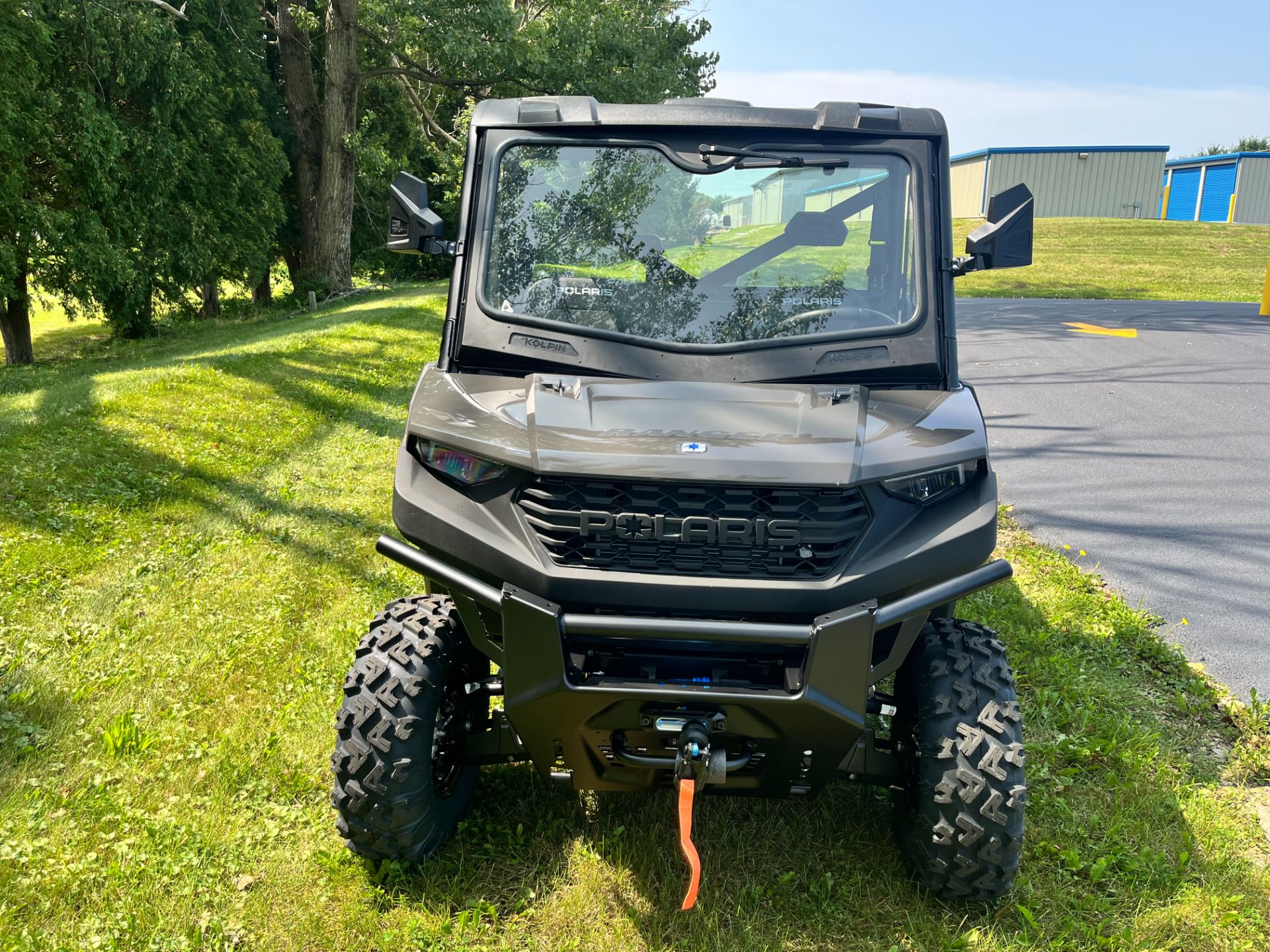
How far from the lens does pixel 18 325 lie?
17984 mm

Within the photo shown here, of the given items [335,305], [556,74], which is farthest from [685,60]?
[335,305]

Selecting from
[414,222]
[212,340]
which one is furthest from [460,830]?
[212,340]

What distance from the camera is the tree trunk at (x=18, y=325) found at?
17.0 metres

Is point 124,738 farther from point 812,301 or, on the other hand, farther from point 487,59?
point 487,59

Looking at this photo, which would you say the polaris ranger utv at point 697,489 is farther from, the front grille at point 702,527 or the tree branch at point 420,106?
the tree branch at point 420,106

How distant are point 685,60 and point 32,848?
3617 cm

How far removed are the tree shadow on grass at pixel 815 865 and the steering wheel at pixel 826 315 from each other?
1.66 meters

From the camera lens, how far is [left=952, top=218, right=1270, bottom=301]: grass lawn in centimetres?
2409

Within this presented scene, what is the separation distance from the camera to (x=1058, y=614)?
4.88 metres

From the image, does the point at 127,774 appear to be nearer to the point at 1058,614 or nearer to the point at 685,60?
the point at 1058,614

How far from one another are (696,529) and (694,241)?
1.23 m

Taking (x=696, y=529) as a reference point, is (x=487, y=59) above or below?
above

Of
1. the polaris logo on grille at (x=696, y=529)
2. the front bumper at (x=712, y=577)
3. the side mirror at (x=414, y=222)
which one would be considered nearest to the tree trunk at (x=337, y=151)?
the side mirror at (x=414, y=222)

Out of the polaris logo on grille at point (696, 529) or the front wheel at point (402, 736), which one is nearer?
the polaris logo on grille at point (696, 529)
